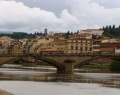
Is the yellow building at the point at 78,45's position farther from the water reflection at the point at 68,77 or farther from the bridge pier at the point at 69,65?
the water reflection at the point at 68,77

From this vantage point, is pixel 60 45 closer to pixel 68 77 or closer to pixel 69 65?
pixel 69 65

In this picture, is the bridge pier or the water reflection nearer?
the water reflection

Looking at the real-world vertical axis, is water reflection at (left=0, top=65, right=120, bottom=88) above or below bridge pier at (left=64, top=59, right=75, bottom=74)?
below

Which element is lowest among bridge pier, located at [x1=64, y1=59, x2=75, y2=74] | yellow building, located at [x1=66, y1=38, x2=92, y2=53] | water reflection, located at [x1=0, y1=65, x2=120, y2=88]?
water reflection, located at [x1=0, y1=65, x2=120, y2=88]

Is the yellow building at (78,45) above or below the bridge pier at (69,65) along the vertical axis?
above

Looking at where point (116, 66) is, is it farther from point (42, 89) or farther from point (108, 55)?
point (42, 89)

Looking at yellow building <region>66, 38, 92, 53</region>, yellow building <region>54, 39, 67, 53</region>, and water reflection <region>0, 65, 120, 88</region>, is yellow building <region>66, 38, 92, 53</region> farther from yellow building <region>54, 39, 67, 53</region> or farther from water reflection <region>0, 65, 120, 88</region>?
water reflection <region>0, 65, 120, 88</region>

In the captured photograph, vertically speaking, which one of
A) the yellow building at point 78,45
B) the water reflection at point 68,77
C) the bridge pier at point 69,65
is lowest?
the water reflection at point 68,77

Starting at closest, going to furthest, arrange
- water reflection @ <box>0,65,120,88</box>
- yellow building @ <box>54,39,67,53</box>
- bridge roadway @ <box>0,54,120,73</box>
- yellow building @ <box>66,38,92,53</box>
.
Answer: water reflection @ <box>0,65,120,88</box>
bridge roadway @ <box>0,54,120,73</box>
yellow building @ <box>66,38,92,53</box>
yellow building @ <box>54,39,67,53</box>

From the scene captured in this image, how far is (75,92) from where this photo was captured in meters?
51.0

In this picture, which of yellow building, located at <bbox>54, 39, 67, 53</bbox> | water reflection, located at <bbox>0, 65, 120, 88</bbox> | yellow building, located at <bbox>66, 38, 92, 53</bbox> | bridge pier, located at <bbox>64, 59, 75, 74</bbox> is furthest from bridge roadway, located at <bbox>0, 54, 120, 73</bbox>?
yellow building, located at <bbox>54, 39, 67, 53</bbox>

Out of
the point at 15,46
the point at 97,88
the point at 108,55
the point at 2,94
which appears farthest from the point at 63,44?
the point at 2,94

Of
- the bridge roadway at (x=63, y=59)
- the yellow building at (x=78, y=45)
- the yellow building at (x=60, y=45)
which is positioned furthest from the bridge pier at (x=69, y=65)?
the yellow building at (x=60, y=45)

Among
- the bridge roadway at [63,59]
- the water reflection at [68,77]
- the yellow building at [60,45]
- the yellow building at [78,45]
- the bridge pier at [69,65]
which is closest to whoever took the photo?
the water reflection at [68,77]
